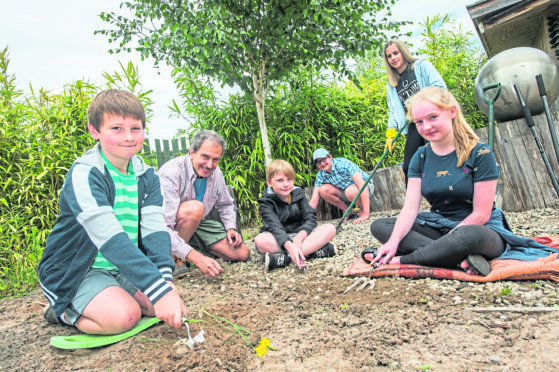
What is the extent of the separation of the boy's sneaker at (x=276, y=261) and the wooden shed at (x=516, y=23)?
379cm

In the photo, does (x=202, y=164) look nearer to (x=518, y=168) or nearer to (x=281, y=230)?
(x=281, y=230)

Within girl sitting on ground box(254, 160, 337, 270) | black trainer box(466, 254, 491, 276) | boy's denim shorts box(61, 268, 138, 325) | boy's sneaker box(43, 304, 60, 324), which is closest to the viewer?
boy's denim shorts box(61, 268, 138, 325)

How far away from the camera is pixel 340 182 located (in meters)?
4.66

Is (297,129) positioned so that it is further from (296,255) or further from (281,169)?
(296,255)

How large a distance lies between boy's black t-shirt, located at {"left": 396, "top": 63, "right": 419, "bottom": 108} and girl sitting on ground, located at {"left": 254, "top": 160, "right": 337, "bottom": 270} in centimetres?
143

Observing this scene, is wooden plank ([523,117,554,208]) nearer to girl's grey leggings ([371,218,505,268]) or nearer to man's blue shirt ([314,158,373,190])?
man's blue shirt ([314,158,373,190])

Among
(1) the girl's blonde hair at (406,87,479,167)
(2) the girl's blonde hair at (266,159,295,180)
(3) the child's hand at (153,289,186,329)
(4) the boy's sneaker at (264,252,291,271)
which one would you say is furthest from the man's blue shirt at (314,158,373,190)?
(3) the child's hand at (153,289,186,329)

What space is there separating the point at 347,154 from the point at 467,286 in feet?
13.1

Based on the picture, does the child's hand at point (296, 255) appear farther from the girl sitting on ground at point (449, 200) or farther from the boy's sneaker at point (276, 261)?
the girl sitting on ground at point (449, 200)

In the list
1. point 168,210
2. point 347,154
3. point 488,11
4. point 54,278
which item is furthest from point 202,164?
point 488,11

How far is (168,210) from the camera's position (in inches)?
108

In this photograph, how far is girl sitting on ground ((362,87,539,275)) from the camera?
1837mm

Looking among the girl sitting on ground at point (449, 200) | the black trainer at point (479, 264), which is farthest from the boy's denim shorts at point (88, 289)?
the black trainer at point (479, 264)

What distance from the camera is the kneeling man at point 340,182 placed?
14.8 ft
